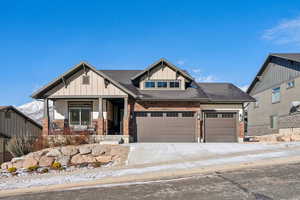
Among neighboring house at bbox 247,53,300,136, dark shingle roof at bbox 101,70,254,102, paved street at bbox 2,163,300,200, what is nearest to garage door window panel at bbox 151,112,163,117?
dark shingle roof at bbox 101,70,254,102

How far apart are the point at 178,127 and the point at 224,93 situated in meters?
5.00

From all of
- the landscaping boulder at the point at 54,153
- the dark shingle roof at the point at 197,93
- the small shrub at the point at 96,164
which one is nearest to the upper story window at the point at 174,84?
the dark shingle roof at the point at 197,93

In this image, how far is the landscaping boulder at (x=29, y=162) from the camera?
14623mm

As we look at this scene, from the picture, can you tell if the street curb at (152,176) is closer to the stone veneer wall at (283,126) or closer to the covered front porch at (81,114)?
the covered front porch at (81,114)

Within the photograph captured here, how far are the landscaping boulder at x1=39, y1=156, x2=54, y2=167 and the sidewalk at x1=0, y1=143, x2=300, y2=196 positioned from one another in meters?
3.55

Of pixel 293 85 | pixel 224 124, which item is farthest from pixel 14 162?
pixel 293 85

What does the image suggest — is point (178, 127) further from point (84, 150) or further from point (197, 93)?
point (84, 150)

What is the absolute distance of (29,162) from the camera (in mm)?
14688

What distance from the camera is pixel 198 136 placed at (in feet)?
67.2

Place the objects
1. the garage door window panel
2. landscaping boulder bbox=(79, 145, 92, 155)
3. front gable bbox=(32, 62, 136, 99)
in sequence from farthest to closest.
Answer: the garage door window panel < front gable bbox=(32, 62, 136, 99) < landscaping boulder bbox=(79, 145, 92, 155)

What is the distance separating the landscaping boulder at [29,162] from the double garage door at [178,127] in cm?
778

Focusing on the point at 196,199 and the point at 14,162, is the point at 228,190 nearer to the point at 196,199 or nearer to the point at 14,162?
the point at 196,199

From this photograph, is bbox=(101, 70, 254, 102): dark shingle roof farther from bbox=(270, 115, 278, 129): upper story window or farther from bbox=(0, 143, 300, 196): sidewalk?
bbox=(0, 143, 300, 196): sidewalk

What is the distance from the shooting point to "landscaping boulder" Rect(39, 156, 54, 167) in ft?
48.4
